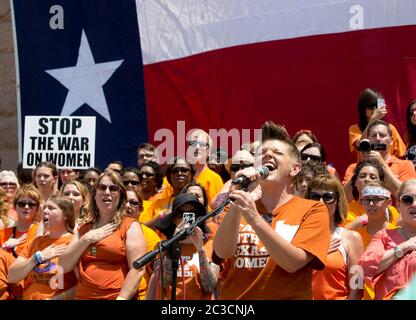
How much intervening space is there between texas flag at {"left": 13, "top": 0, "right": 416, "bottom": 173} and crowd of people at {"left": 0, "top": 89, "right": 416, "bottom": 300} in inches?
42.4

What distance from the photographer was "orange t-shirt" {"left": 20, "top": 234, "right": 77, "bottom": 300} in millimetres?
6566

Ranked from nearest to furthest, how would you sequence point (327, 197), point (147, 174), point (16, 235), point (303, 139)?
point (327, 197), point (16, 235), point (303, 139), point (147, 174)

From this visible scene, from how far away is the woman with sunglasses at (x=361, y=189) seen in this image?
644cm

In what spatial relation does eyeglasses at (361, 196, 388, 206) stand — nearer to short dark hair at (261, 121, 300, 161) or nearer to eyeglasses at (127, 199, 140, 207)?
short dark hair at (261, 121, 300, 161)

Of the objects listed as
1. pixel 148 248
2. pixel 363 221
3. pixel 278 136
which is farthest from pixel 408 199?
pixel 148 248

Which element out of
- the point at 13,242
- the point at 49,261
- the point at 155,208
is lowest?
the point at 49,261

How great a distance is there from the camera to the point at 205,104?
32.7 ft

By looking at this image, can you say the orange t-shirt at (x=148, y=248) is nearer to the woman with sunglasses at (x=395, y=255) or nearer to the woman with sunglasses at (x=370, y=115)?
the woman with sunglasses at (x=395, y=255)

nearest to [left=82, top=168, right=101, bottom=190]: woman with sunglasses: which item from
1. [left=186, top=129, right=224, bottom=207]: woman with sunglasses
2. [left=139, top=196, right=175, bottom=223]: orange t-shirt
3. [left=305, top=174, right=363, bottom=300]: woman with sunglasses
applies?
[left=139, top=196, right=175, bottom=223]: orange t-shirt

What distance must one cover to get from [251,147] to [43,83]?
11.4 ft

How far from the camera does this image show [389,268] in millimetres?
5398

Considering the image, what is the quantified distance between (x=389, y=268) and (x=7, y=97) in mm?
7171

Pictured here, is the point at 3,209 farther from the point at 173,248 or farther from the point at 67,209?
the point at 173,248

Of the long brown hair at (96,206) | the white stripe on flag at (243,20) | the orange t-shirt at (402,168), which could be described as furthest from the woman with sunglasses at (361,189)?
the white stripe on flag at (243,20)
